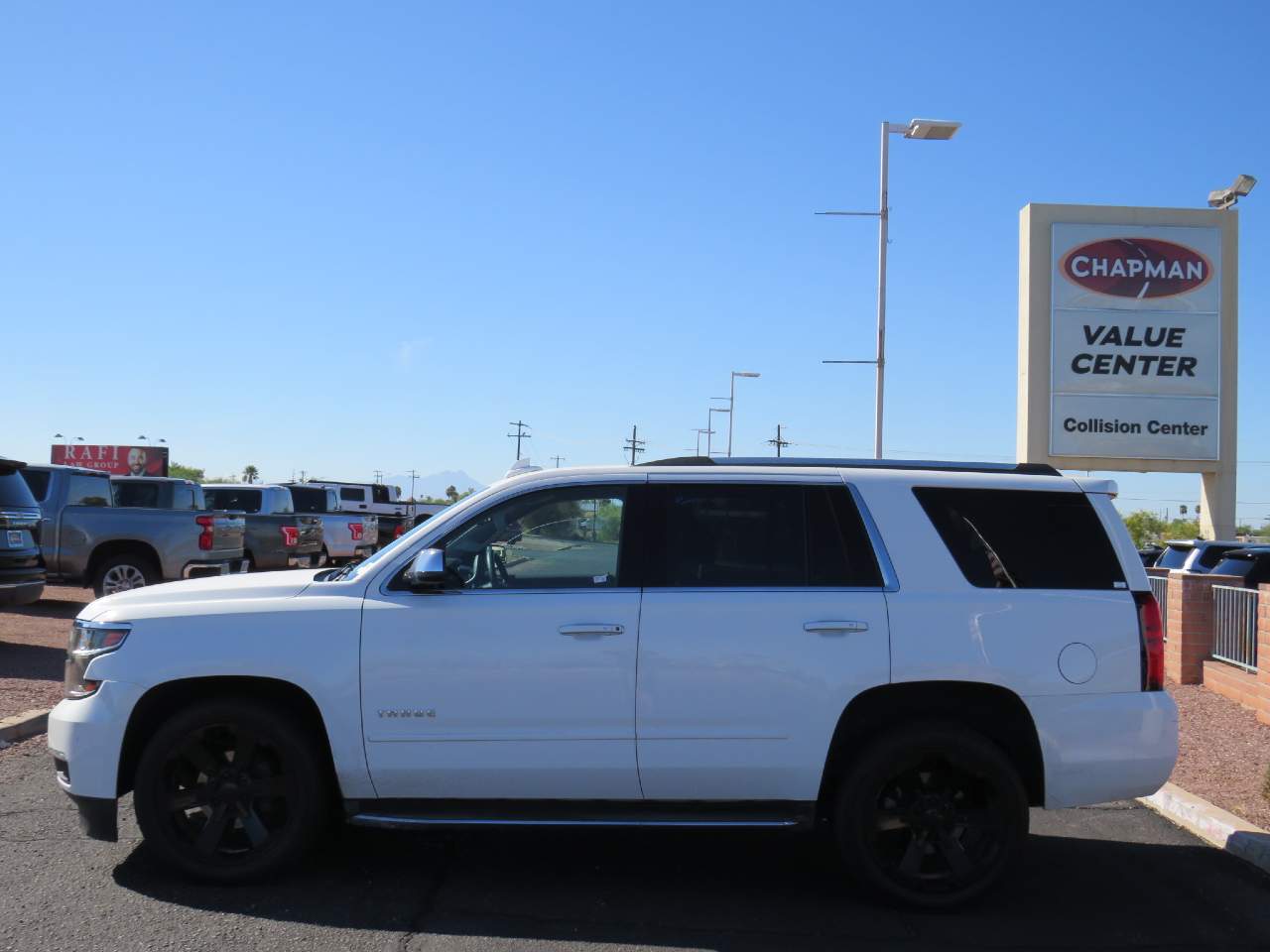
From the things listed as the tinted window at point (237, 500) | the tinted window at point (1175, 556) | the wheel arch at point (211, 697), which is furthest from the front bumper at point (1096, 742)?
the tinted window at point (237, 500)

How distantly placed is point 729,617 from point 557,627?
2.49 feet

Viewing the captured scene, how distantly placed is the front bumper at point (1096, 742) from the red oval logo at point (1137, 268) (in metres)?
18.3

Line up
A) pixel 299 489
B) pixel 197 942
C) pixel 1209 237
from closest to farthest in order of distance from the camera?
pixel 197 942, pixel 1209 237, pixel 299 489

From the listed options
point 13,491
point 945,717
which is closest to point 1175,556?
point 945,717

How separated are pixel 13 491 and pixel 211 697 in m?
8.40

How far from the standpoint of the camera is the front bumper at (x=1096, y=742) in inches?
210

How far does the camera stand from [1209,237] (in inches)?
867

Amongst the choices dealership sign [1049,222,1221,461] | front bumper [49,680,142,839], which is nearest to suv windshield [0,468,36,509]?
front bumper [49,680,142,839]

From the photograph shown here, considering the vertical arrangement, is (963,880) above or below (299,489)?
below

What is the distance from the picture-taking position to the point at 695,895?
5.50 metres

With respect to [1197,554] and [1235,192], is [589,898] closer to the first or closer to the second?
[1197,554]

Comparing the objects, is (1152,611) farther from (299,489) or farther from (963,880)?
(299,489)

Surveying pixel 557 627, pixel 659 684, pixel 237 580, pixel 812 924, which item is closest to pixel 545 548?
pixel 557 627

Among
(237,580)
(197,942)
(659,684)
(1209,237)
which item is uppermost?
(1209,237)
